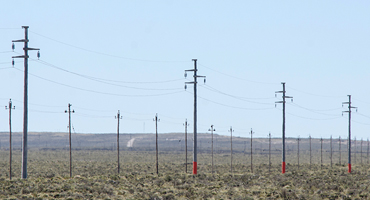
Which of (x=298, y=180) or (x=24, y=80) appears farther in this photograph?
(x=298, y=180)

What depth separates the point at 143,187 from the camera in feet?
146

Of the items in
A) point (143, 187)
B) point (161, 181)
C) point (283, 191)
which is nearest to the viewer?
point (283, 191)


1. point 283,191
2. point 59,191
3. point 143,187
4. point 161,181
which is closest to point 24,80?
point 59,191

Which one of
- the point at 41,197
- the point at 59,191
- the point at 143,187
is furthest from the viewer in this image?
the point at 143,187

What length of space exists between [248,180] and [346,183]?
31.4 feet

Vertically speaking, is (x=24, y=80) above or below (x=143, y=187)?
above

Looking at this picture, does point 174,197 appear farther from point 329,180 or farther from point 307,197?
point 329,180

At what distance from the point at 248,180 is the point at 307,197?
43.9 feet

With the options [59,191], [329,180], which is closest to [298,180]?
[329,180]

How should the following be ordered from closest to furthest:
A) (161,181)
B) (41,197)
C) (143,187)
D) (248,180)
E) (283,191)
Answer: (41,197)
(283,191)
(143,187)
(161,181)
(248,180)

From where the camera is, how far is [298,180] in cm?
5372

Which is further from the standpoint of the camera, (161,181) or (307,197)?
(161,181)

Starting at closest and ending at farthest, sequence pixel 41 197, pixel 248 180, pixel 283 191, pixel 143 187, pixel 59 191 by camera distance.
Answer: pixel 41 197 < pixel 59 191 < pixel 283 191 < pixel 143 187 < pixel 248 180

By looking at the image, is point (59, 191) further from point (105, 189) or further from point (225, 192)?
point (225, 192)
